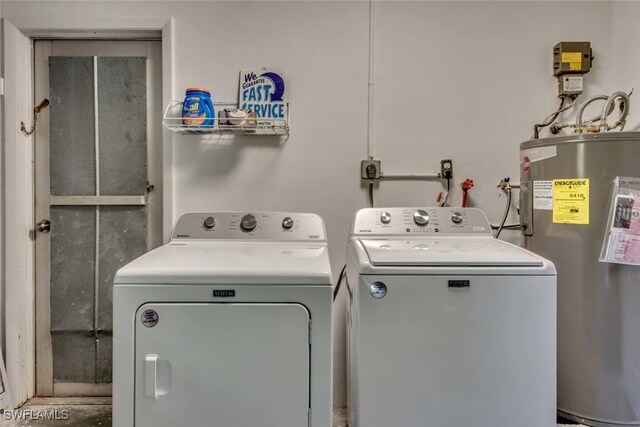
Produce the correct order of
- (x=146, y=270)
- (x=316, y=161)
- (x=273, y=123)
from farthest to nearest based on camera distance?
(x=316, y=161)
(x=273, y=123)
(x=146, y=270)

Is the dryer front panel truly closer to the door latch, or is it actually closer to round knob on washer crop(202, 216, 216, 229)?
round knob on washer crop(202, 216, 216, 229)

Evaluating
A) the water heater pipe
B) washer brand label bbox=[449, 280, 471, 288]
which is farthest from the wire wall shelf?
washer brand label bbox=[449, 280, 471, 288]

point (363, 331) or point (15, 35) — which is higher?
point (15, 35)

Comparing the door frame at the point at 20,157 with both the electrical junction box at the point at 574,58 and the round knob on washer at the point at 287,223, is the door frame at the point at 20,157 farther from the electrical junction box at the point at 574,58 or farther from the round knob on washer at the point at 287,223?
the electrical junction box at the point at 574,58

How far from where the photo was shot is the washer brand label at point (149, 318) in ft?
3.69

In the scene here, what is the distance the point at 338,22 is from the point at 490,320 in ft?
5.29

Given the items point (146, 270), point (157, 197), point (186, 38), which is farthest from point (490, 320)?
point (186, 38)

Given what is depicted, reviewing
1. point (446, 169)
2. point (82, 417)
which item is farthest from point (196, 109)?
point (82, 417)

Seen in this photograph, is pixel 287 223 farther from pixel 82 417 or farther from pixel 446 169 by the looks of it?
pixel 82 417

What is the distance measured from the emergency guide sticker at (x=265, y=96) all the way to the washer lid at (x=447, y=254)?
0.86 metres

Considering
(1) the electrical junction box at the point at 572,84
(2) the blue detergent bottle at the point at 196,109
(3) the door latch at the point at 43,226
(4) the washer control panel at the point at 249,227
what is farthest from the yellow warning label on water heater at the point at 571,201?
(3) the door latch at the point at 43,226

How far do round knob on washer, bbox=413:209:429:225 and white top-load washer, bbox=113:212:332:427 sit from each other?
704mm

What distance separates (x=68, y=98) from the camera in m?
2.05

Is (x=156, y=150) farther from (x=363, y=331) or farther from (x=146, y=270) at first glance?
(x=363, y=331)
